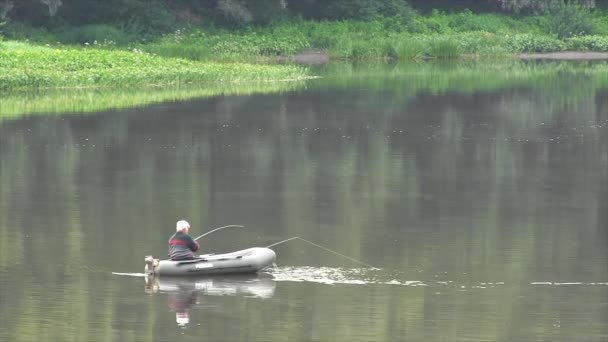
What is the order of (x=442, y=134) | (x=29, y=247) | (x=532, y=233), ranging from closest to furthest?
1. (x=29, y=247)
2. (x=532, y=233)
3. (x=442, y=134)

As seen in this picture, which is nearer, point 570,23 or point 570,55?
point 570,55

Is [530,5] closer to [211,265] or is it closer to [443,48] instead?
[443,48]

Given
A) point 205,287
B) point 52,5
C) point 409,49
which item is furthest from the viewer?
point 409,49

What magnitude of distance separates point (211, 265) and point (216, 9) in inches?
2219

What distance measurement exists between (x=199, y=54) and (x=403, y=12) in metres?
19.1

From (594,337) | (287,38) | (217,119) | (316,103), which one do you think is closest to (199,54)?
(287,38)

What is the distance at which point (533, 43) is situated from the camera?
77562 millimetres

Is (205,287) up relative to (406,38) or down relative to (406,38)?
down

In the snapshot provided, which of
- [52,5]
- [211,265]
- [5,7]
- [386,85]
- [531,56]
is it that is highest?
[52,5]

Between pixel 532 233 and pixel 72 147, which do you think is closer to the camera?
pixel 532 233

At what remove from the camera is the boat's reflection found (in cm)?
1958

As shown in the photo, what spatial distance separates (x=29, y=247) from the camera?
22812 millimetres

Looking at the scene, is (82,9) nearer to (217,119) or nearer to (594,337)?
(217,119)

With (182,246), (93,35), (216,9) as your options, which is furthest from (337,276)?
(216,9)
